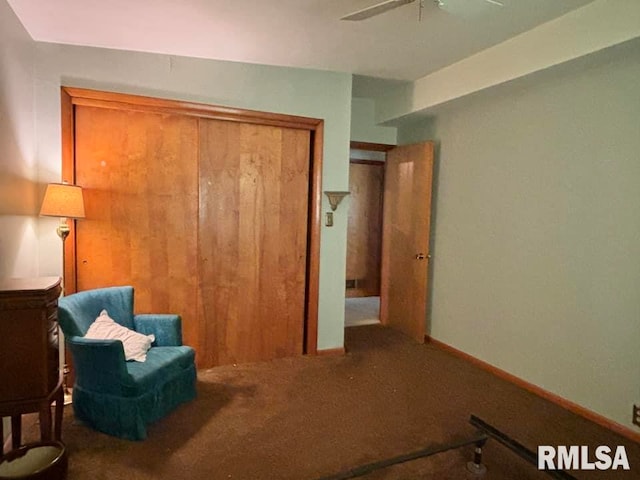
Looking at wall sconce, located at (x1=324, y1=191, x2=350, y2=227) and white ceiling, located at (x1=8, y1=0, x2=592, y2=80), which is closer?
white ceiling, located at (x1=8, y1=0, x2=592, y2=80)

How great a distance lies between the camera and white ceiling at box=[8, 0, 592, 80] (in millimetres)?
2307

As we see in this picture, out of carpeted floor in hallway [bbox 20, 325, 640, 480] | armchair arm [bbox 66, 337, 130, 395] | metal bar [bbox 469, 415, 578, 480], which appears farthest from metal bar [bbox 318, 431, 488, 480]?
armchair arm [bbox 66, 337, 130, 395]

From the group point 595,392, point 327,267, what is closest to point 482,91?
point 327,267

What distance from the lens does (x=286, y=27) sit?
2.58 m

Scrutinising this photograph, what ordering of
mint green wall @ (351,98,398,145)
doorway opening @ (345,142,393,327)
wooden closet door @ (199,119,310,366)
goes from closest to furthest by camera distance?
wooden closet door @ (199,119,310,366)
mint green wall @ (351,98,398,145)
doorway opening @ (345,142,393,327)

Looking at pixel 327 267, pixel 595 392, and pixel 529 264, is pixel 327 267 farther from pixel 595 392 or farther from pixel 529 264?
pixel 595 392

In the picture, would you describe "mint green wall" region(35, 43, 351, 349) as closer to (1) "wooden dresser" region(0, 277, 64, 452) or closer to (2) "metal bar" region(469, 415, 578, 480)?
(1) "wooden dresser" region(0, 277, 64, 452)

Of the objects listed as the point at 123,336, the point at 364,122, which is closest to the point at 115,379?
the point at 123,336

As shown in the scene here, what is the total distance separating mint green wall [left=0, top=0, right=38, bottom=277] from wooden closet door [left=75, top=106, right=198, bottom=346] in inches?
13.3

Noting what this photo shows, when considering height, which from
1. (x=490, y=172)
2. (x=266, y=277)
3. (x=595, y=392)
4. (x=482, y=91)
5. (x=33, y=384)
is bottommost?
(x=595, y=392)

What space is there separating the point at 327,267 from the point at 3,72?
8.45 ft

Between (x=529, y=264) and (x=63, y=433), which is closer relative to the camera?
(x=63, y=433)

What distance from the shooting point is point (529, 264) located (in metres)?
3.06

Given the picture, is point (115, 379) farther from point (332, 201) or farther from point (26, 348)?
point (332, 201)
